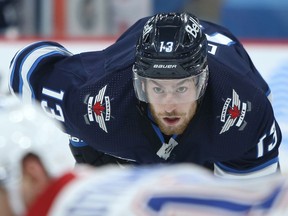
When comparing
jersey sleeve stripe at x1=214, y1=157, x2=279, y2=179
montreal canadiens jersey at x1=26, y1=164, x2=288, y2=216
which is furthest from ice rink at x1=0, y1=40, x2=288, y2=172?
montreal canadiens jersey at x1=26, y1=164, x2=288, y2=216

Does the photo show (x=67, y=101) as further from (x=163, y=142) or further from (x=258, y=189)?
(x=258, y=189)

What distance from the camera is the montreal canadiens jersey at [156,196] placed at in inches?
59.8

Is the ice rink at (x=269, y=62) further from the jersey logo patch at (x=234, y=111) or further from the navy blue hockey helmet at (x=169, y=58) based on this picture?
the navy blue hockey helmet at (x=169, y=58)

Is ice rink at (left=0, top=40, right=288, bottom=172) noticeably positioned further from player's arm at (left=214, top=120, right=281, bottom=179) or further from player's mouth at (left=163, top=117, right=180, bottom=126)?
player's mouth at (left=163, top=117, right=180, bottom=126)

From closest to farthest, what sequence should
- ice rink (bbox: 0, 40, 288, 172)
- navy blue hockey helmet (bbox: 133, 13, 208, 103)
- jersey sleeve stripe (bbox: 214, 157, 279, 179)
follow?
1. navy blue hockey helmet (bbox: 133, 13, 208, 103)
2. jersey sleeve stripe (bbox: 214, 157, 279, 179)
3. ice rink (bbox: 0, 40, 288, 172)

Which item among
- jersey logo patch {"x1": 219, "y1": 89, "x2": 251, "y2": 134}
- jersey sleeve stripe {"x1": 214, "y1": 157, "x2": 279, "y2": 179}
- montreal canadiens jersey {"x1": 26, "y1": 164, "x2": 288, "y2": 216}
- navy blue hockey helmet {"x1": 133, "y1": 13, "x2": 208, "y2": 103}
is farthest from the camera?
jersey sleeve stripe {"x1": 214, "y1": 157, "x2": 279, "y2": 179}

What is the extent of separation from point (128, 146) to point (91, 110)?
15 centimetres

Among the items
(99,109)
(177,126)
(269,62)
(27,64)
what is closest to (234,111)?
(177,126)

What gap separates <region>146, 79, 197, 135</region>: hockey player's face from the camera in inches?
109

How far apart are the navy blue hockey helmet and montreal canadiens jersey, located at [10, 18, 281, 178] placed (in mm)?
94

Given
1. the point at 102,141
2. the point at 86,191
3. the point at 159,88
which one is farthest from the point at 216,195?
the point at 102,141

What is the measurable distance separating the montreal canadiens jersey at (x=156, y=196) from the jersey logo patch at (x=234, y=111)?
4.17ft

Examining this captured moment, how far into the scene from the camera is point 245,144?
2.92 m

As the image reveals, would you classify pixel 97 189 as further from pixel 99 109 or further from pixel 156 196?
pixel 99 109
